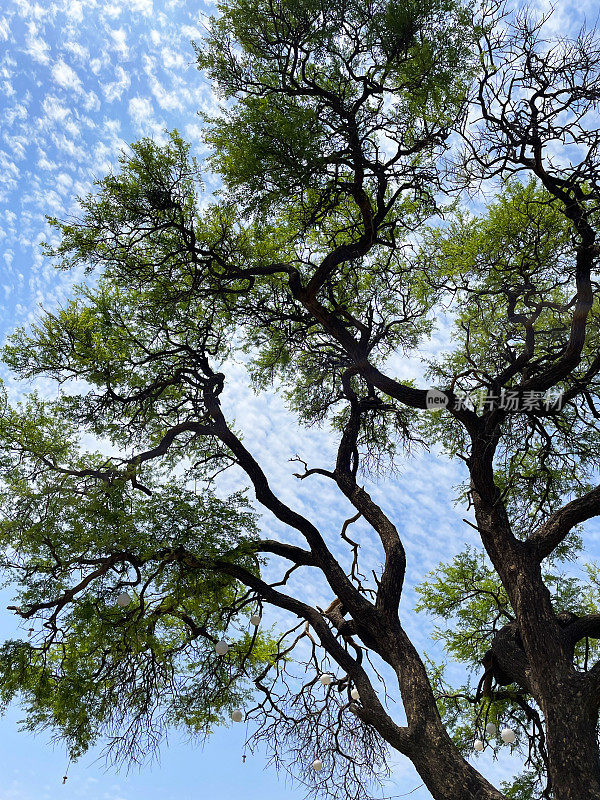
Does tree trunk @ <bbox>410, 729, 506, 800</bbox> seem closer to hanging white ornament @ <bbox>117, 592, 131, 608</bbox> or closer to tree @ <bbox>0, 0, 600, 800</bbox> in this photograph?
tree @ <bbox>0, 0, 600, 800</bbox>

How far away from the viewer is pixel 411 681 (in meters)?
6.00

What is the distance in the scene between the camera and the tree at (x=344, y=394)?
6316 millimetres

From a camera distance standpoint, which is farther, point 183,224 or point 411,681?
point 183,224

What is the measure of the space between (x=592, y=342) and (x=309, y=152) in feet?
14.8

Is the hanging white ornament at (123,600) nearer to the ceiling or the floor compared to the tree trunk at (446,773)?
nearer to the ceiling

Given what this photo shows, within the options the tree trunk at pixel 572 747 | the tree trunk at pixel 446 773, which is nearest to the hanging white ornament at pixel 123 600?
the tree trunk at pixel 446 773

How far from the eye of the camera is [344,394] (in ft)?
30.7

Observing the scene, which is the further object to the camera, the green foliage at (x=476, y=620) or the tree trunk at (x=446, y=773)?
the green foliage at (x=476, y=620)

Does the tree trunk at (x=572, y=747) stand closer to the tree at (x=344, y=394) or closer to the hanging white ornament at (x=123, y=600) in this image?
the tree at (x=344, y=394)

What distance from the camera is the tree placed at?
6.32 metres

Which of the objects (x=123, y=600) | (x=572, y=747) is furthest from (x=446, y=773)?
(x=123, y=600)

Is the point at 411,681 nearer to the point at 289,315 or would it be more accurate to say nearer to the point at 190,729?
the point at 190,729

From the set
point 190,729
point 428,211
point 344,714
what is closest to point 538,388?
point 428,211

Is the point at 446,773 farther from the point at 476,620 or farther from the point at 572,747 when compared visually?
the point at 476,620
